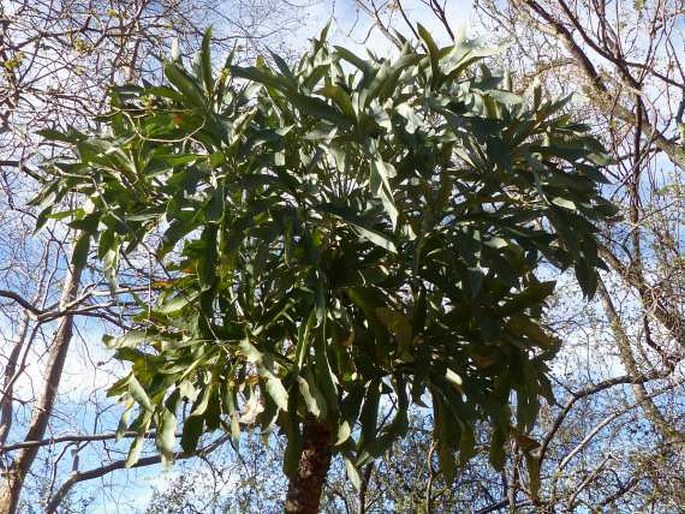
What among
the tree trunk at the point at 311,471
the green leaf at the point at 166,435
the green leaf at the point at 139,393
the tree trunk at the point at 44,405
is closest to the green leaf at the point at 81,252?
the green leaf at the point at 139,393

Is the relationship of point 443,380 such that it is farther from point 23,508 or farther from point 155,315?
point 23,508

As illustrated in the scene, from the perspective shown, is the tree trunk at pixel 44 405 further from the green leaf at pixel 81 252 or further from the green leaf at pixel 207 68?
the green leaf at pixel 207 68

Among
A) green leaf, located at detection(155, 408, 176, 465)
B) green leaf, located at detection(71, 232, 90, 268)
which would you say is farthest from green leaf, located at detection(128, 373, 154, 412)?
green leaf, located at detection(71, 232, 90, 268)

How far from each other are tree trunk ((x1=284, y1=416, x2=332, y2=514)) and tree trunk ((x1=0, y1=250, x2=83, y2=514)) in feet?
7.14

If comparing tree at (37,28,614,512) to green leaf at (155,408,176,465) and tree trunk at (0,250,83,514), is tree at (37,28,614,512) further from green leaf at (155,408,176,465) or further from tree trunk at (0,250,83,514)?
tree trunk at (0,250,83,514)

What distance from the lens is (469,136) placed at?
2.76 m

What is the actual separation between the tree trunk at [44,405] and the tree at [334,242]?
1.98 metres

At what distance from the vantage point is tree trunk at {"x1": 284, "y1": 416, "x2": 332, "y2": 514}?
2.80 metres

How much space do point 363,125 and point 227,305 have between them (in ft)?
2.20

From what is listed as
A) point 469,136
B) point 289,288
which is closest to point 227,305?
point 289,288

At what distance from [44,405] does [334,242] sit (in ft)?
8.73

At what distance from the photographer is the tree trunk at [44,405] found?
4.74m

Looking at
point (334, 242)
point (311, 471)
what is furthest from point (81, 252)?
point (311, 471)

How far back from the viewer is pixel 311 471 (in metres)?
2.82
